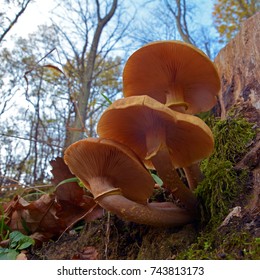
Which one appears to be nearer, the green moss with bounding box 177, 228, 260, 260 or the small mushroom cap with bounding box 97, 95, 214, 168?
the green moss with bounding box 177, 228, 260, 260

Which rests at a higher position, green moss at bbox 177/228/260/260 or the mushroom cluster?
the mushroom cluster

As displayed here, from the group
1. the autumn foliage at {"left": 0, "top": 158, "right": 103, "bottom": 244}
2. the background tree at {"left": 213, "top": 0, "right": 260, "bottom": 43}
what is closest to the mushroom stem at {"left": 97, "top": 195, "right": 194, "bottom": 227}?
the autumn foliage at {"left": 0, "top": 158, "right": 103, "bottom": 244}

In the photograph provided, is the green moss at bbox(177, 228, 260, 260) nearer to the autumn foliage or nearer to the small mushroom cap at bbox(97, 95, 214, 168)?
the small mushroom cap at bbox(97, 95, 214, 168)

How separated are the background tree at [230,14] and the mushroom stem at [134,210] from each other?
28.4ft

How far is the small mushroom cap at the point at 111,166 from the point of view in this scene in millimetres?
1178

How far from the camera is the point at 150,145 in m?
1.29

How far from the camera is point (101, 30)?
9.80 metres

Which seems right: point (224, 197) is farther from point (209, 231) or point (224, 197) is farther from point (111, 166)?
point (111, 166)

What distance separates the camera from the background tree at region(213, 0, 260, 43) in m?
8.70

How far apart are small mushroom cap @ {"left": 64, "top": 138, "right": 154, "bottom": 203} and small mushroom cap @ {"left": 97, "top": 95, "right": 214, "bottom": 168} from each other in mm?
120

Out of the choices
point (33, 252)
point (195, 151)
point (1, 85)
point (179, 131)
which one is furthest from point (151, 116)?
point (1, 85)

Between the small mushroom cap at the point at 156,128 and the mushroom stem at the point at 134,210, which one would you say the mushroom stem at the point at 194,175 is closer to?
the small mushroom cap at the point at 156,128

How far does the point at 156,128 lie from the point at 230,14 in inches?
382
